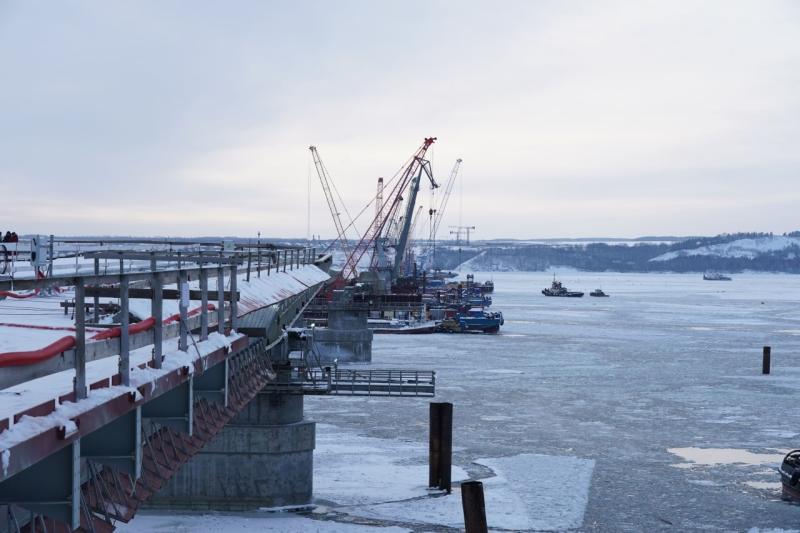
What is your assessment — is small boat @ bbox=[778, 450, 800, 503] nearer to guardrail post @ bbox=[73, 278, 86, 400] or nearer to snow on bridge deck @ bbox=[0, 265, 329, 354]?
snow on bridge deck @ bbox=[0, 265, 329, 354]

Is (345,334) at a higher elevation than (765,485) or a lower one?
higher

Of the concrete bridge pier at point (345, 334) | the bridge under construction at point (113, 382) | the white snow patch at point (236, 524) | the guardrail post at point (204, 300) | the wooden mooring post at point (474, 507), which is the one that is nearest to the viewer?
the bridge under construction at point (113, 382)

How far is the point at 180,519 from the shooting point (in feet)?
88.7

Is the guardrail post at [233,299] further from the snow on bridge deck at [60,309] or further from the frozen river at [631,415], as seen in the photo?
the frozen river at [631,415]

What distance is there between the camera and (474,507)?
68.0ft

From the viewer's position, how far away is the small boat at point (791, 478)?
93.1 feet

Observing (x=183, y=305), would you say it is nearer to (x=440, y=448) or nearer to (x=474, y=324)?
(x=440, y=448)

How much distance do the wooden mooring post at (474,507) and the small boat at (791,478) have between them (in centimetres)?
1176

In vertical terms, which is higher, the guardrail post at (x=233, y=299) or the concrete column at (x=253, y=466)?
the guardrail post at (x=233, y=299)

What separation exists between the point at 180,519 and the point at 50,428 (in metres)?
20.6

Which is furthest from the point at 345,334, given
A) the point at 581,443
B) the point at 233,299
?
the point at 233,299

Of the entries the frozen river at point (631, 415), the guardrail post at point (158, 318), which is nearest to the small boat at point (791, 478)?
the frozen river at point (631, 415)

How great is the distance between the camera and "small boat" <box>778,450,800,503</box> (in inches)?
1117

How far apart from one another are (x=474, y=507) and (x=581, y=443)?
16.0 metres
